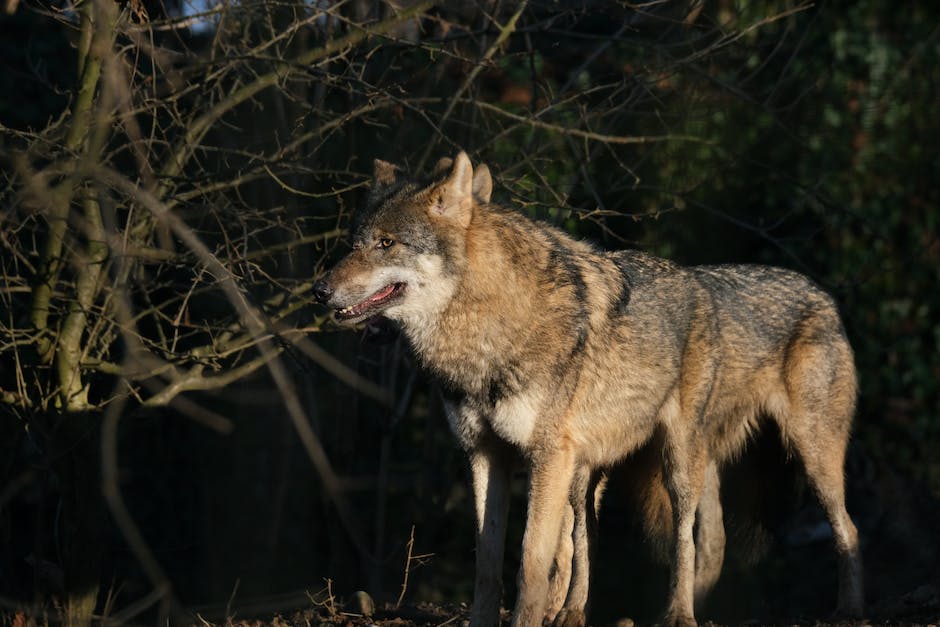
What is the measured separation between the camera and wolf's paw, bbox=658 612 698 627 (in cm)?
604

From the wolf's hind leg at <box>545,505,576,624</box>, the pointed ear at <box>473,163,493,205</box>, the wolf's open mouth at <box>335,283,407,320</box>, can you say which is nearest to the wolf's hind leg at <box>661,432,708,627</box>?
the wolf's hind leg at <box>545,505,576,624</box>

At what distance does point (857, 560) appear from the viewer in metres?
6.68

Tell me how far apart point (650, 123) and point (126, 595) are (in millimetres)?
6231

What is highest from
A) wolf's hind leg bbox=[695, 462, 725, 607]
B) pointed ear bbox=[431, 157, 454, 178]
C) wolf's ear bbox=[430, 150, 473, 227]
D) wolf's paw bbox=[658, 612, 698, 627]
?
pointed ear bbox=[431, 157, 454, 178]

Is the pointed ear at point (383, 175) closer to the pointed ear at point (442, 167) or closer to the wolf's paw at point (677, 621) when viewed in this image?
the pointed ear at point (442, 167)

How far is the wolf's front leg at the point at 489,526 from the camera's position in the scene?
556cm

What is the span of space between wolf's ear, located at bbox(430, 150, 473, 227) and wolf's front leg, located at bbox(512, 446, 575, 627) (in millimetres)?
1187

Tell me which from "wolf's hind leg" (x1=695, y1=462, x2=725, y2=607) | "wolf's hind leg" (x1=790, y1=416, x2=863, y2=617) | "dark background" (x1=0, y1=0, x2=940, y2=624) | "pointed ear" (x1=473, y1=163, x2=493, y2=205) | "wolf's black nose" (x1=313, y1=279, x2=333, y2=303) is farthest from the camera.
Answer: "dark background" (x1=0, y1=0, x2=940, y2=624)

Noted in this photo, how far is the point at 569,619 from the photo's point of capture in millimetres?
5973

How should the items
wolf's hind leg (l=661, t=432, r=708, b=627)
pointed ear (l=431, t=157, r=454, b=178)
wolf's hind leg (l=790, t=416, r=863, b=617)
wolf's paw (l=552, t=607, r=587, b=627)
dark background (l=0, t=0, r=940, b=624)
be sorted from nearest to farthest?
pointed ear (l=431, t=157, r=454, b=178), wolf's paw (l=552, t=607, r=587, b=627), wolf's hind leg (l=661, t=432, r=708, b=627), wolf's hind leg (l=790, t=416, r=863, b=617), dark background (l=0, t=0, r=940, b=624)

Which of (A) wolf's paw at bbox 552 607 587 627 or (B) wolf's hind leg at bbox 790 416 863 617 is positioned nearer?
(A) wolf's paw at bbox 552 607 587 627

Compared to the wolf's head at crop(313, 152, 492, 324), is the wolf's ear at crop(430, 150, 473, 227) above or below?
above

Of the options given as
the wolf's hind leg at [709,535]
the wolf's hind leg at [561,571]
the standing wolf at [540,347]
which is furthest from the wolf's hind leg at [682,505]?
the wolf's hind leg at [709,535]

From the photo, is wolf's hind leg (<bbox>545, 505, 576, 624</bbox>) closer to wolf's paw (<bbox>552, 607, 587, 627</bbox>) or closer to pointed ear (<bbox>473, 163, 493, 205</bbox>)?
wolf's paw (<bbox>552, 607, 587, 627</bbox>)
